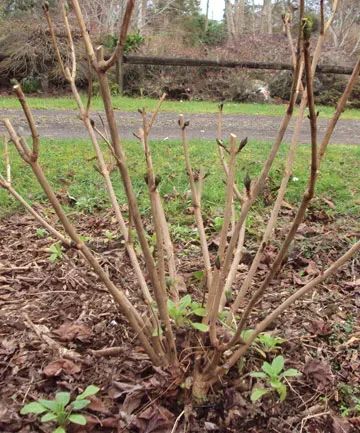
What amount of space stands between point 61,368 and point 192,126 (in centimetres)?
598

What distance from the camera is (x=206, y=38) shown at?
1988cm

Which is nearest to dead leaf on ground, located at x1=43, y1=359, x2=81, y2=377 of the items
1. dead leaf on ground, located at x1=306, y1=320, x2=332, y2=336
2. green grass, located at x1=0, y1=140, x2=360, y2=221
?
dead leaf on ground, located at x1=306, y1=320, x2=332, y2=336

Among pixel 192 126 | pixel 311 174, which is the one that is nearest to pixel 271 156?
pixel 311 174

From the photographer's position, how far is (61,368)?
1.71 meters

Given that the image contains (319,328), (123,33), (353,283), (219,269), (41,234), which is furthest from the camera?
(41,234)

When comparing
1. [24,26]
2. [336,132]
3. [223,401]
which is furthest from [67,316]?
[24,26]

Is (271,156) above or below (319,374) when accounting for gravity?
above

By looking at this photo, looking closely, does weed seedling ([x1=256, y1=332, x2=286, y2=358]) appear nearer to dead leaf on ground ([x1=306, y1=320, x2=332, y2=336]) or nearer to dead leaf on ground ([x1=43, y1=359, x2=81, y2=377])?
dead leaf on ground ([x1=306, y1=320, x2=332, y2=336])

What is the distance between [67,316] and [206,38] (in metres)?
19.4

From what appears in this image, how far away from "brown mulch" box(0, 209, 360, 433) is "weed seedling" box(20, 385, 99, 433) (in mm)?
62

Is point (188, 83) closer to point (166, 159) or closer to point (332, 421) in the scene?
point (166, 159)

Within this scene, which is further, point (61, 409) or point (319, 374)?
point (319, 374)

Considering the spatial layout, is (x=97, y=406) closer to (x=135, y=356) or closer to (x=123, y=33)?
(x=135, y=356)

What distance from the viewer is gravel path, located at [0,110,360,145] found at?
6387mm
